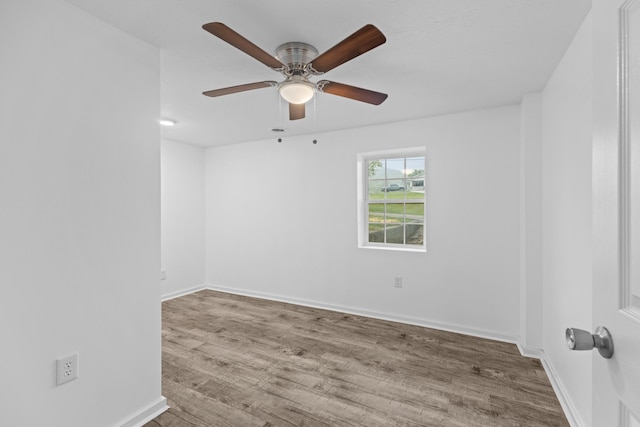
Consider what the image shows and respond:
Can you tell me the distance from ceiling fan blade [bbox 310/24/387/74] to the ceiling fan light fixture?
13 centimetres

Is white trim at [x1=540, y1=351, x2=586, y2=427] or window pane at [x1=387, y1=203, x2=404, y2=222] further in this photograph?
window pane at [x1=387, y1=203, x2=404, y2=222]

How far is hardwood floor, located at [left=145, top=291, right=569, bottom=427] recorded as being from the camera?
6.66ft

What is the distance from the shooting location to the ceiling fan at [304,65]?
4.98 feet

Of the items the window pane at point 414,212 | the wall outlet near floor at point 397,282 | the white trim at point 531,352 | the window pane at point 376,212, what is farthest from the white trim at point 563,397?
the window pane at point 376,212

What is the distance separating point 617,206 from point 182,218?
501 centimetres

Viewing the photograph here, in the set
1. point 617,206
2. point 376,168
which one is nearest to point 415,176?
point 376,168

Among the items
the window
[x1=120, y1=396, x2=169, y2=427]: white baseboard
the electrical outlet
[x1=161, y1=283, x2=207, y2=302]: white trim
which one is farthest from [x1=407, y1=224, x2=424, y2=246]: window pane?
[x1=161, y1=283, x2=207, y2=302]: white trim

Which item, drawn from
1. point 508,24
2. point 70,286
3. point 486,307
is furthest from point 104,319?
point 486,307

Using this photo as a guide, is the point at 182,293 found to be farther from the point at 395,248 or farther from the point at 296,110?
the point at 296,110

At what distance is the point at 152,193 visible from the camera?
2.03 metres

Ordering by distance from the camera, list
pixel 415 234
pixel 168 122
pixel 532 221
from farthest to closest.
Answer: pixel 415 234 → pixel 168 122 → pixel 532 221

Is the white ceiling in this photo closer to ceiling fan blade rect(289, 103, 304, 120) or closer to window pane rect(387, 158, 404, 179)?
ceiling fan blade rect(289, 103, 304, 120)

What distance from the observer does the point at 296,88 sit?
6.25 feet

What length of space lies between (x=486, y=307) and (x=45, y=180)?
370 centimetres
